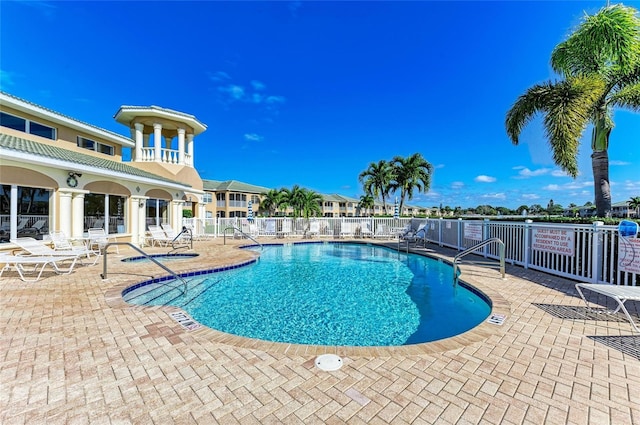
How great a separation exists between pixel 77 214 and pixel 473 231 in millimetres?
14147

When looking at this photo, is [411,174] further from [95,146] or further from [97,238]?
[97,238]

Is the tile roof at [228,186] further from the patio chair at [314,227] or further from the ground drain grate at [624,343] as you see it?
the ground drain grate at [624,343]

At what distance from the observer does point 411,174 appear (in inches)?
1128

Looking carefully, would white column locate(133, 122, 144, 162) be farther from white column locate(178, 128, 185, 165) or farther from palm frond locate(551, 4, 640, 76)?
palm frond locate(551, 4, 640, 76)

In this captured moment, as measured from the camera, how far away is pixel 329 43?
20.0m

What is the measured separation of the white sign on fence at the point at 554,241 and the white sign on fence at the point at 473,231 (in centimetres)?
235

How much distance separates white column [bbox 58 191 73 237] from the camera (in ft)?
29.5

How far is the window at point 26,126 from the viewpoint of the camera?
1036 centimetres

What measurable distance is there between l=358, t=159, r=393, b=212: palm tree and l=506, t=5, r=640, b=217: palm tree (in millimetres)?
19300

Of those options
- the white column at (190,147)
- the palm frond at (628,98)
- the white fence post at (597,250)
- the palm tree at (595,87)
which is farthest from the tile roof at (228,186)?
the white fence post at (597,250)

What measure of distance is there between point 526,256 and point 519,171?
39173mm

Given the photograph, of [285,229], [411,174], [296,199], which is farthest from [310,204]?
[411,174]

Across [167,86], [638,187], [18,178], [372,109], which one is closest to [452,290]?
[18,178]

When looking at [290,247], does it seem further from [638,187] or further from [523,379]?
[638,187]
